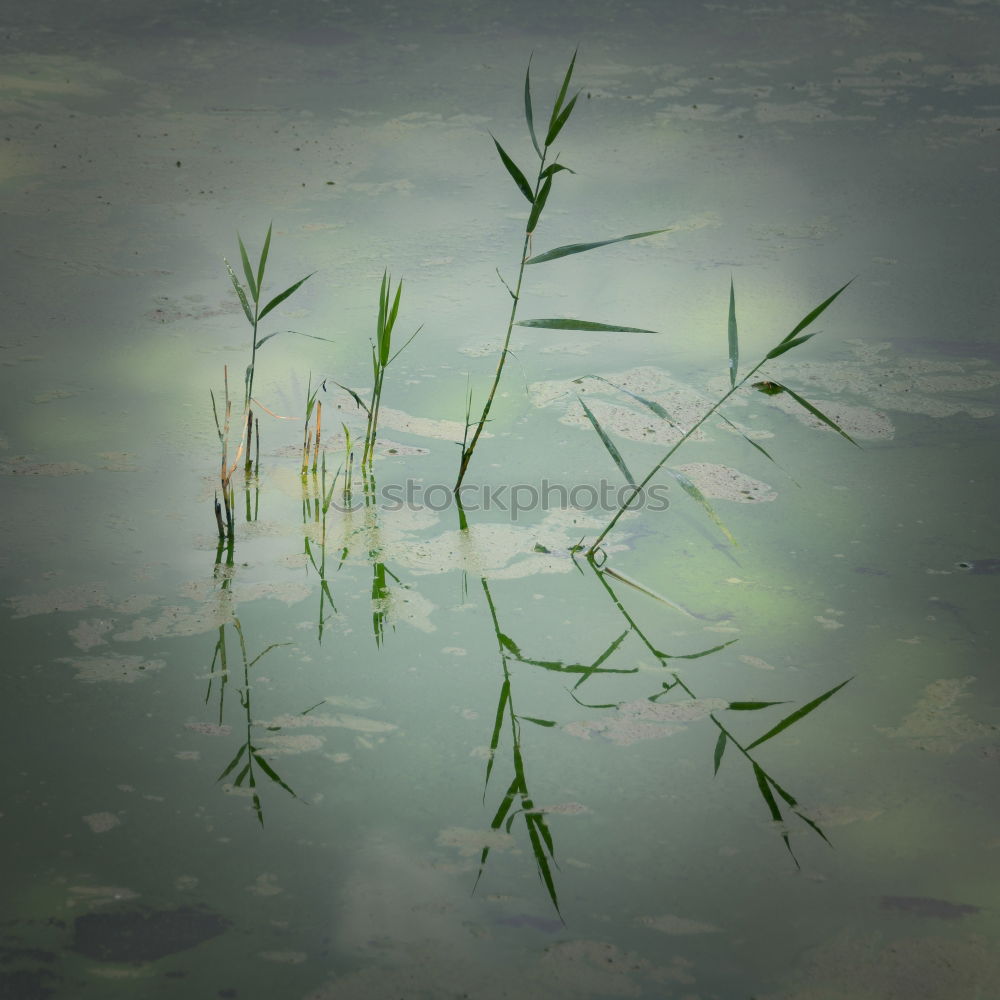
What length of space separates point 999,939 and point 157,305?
2.25m

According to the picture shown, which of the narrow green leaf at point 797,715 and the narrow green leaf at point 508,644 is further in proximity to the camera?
the narrow green leaf at point 508,644

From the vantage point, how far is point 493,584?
1.87 m

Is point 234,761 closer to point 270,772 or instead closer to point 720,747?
point 270,772

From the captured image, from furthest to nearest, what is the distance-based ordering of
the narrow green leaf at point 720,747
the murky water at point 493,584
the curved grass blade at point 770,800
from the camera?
the narrow green leaf at point 720,747, the curved grass blade at point 770,800, the murky water at point 493,584

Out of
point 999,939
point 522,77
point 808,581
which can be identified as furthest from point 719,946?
point 522,77

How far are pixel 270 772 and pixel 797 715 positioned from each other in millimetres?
696

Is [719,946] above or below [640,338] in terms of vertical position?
below

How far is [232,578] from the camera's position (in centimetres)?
184

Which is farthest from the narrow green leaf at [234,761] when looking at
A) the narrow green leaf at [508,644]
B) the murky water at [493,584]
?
the narrow green leaf at [508,644]

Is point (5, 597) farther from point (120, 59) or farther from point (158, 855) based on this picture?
point (120, 59)

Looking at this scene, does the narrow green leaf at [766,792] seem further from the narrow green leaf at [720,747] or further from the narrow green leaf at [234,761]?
the narrow green leaf at [234,761]

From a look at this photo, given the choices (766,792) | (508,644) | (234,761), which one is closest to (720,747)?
(766,792)

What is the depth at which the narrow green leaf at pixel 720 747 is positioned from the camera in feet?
4.91

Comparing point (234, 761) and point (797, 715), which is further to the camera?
point (797, 715)
